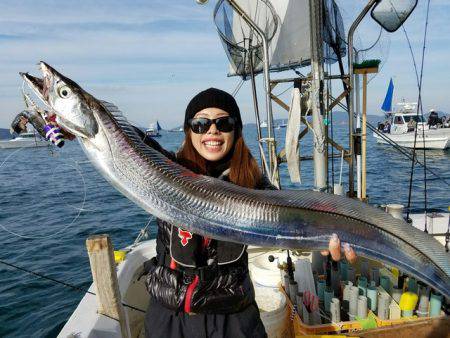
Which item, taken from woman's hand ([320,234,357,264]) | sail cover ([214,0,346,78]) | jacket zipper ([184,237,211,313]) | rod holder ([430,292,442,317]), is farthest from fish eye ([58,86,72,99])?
sail cover ([214,0,346,78])

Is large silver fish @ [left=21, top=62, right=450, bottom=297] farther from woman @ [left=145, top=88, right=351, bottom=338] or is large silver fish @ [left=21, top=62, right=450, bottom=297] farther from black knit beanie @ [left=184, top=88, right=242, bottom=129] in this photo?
black knit beanie @ [left=184, top=88, right=242, bottom=129]

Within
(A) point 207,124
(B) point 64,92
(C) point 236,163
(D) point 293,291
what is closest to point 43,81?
(B) point 64,92

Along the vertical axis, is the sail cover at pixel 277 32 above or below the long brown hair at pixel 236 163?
above

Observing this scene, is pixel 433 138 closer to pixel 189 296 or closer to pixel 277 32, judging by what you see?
pixel 277 32

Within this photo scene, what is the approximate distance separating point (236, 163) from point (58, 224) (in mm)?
14966

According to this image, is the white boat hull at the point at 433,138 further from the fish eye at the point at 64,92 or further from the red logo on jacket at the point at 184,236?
the fish eye at the point at 64,92

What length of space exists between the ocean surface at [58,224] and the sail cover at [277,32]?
387cm

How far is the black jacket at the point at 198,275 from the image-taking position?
2.55 meters

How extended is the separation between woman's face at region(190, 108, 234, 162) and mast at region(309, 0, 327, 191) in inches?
158

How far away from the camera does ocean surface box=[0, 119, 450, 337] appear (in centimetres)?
831

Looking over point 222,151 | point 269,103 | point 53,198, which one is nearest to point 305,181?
point 53,198

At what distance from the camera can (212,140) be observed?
270 centimetres

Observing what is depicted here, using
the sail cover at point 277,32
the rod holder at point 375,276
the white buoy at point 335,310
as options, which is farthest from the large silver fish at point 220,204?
the sail cover at point 277,32

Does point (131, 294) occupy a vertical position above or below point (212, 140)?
below
